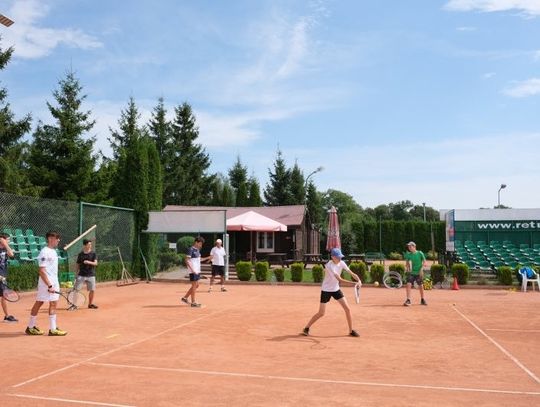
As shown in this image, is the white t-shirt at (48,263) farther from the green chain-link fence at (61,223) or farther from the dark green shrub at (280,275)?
the dark green shrub at (280,275)

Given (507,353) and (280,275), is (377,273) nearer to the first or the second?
(280,275)

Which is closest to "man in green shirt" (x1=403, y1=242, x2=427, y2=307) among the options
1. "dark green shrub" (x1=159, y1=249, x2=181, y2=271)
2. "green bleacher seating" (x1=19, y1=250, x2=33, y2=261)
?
"green bleacher seating" (x1=19, y1=250, x2=33, y2=261)

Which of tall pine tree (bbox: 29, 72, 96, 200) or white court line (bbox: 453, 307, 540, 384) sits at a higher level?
tall pine tree (bbox: 29, 72, 96, 200)

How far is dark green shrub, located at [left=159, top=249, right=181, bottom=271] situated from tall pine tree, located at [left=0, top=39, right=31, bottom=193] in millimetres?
7590

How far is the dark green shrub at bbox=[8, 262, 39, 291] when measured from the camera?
16.2m

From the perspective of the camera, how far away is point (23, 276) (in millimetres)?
16641

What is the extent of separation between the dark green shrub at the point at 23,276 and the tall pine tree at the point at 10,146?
1001 centimetres

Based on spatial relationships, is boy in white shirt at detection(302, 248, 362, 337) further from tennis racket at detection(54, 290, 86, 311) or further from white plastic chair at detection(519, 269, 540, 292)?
white plastic chair at detection(519, 269, 540, 292)

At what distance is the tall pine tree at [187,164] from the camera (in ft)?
175

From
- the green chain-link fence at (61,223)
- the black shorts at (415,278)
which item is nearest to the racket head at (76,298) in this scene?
the green chain-link fence at (61,223)

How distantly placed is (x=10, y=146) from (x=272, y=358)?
932 inches

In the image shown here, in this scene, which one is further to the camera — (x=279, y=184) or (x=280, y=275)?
(x=279, y=184)

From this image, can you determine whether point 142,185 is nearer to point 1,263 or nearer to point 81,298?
point 81,298

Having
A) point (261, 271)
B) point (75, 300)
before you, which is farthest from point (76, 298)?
point (261, 271)
